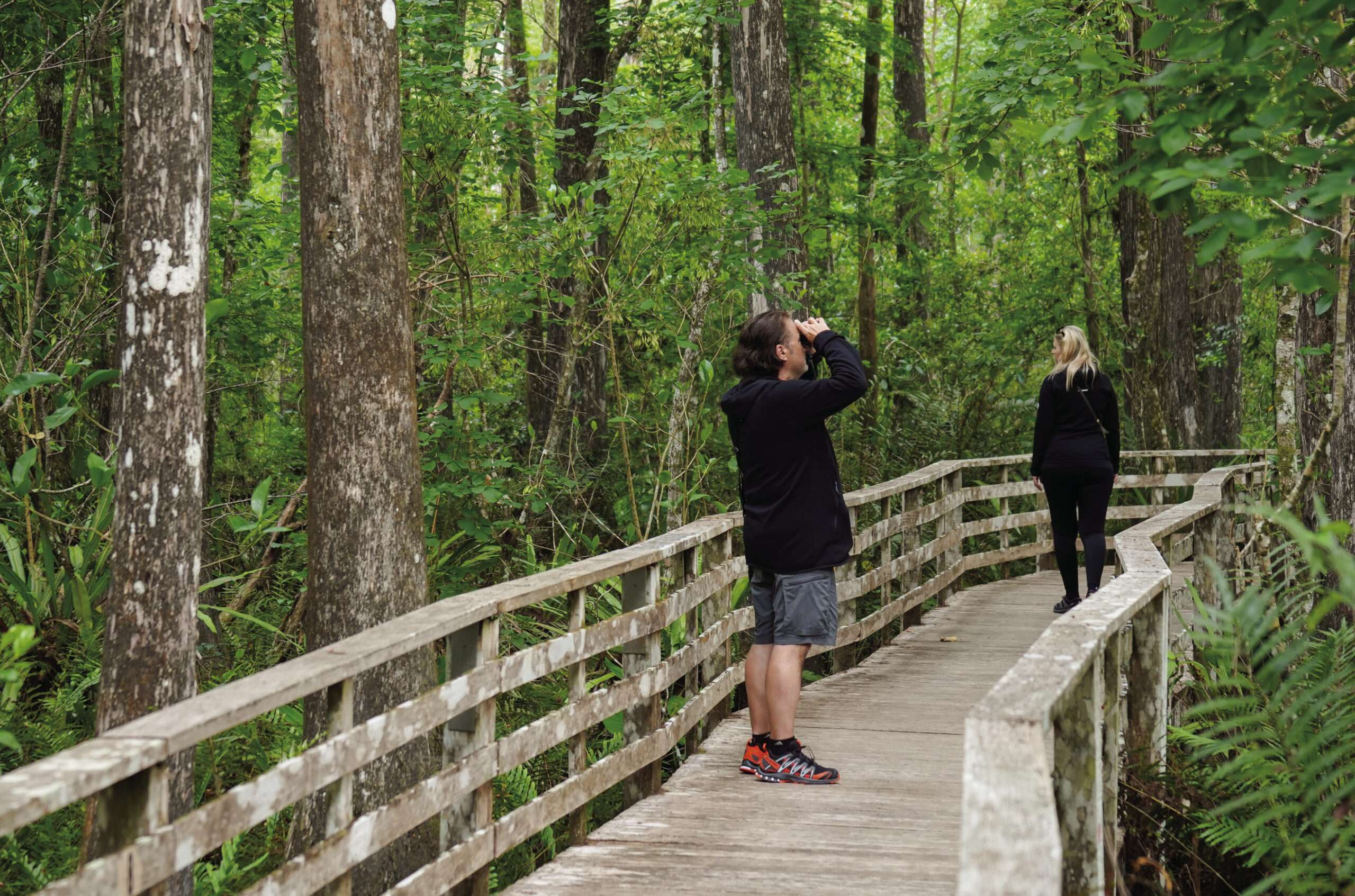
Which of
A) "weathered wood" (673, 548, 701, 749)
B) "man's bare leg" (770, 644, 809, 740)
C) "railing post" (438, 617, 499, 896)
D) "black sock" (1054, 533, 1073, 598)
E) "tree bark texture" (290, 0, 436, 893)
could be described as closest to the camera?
"railing post" (438, 617, 499, 896)

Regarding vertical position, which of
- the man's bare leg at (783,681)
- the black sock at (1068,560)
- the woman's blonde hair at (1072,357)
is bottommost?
the black sock at (1068,560)

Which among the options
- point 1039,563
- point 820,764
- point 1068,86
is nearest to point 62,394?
point 820,764

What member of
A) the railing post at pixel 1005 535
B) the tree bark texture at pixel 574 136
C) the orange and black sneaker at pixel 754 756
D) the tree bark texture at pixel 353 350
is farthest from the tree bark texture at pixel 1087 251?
the tree bark texture at pixel 353 350

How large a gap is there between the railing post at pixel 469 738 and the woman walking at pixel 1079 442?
6.25 meters

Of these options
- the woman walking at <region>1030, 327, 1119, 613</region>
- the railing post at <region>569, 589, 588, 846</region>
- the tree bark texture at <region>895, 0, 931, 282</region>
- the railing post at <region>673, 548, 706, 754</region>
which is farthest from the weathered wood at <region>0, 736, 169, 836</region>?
the tree bark texture at <region>895, 0, 931, 282</region>

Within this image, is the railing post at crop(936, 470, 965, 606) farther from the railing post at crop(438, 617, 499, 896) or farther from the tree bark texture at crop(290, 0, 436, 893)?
the railing post at crop(438, 617, 499, 896)

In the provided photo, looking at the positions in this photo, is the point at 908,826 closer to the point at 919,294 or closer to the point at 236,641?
the point at 236,641

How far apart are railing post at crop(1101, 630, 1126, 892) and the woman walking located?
5.55 meters

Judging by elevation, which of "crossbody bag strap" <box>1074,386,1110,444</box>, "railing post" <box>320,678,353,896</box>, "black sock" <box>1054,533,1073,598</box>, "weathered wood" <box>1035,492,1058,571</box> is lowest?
"weathered wood" <box>1035,492,1058,571</box>

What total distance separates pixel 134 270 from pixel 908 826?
13.2 ft

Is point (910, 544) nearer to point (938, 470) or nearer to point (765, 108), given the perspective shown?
Result: point (938, 470)

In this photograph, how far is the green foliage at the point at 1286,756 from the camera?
3299 mm

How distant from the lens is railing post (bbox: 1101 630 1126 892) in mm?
3947

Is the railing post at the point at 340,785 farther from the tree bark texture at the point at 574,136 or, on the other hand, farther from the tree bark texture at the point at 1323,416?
the tree bark texture at the point at 574,136
